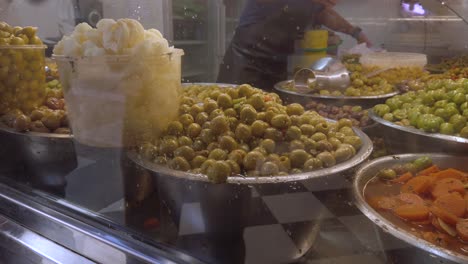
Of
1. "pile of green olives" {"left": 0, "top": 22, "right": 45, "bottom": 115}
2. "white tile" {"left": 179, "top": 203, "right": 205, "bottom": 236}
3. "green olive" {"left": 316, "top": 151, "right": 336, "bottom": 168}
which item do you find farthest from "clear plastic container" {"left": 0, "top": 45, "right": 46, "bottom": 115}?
"green olive" {"left": 316, "top": 151, "right": 336, "bottom": 168}

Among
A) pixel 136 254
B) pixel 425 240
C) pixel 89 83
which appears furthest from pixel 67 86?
pixel 425 240

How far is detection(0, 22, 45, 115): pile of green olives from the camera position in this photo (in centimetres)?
145

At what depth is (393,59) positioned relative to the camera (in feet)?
6.13

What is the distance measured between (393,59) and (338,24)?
67 centimetres

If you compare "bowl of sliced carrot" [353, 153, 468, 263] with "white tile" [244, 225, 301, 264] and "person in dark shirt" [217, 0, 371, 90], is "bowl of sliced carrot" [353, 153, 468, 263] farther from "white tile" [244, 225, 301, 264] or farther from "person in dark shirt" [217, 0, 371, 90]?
"person in dark shirt" [217, 0, 371, 90]

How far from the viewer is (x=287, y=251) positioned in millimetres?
901

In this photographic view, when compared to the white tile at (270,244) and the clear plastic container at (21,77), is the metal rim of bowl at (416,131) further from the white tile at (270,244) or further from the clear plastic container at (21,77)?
the clear plastic container at (21,77)

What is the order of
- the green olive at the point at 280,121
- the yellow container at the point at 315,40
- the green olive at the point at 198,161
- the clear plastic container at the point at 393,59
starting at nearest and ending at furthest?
the green olive at the point at 198,161 < the green olive at the point at 280,121 < the yellow container at the point at 315,40 < the clear plastic container at the point at 393,59

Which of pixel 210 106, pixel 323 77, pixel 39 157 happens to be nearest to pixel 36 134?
pixel 39 157

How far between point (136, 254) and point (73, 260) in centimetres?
19

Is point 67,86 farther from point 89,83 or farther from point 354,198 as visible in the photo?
point 354,198

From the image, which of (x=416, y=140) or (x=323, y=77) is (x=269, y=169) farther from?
(x=323, y=77)

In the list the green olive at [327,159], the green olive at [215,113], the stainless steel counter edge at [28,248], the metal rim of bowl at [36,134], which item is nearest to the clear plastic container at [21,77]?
the metal rim of bowl at [36,134]

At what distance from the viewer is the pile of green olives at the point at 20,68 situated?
145cm
